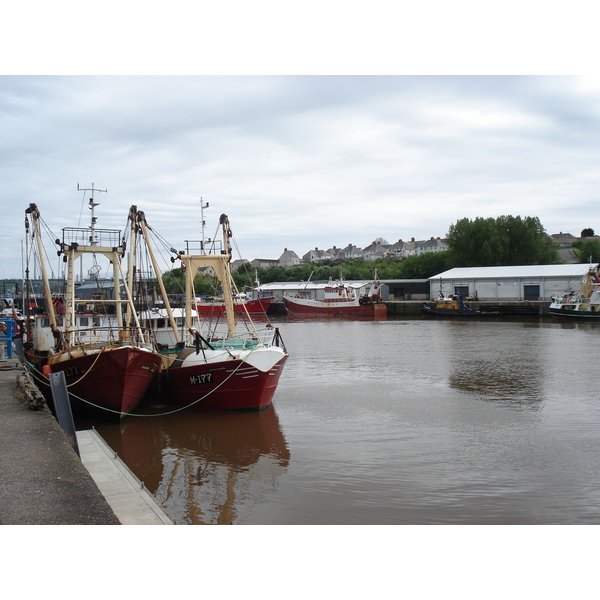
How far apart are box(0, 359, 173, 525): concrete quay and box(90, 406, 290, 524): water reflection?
106cm

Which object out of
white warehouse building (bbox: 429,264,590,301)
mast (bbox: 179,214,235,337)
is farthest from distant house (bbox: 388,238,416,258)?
mast (bbox: 179,214,235,337)

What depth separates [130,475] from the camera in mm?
8969

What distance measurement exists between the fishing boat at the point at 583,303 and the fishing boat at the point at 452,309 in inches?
245

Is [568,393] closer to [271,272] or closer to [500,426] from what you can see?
[500,426]

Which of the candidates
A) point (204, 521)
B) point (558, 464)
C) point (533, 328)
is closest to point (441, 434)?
point (558, 464)

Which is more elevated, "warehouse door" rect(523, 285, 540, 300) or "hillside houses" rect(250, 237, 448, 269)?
"hillside houses" rect(250, 237, 448, 269)

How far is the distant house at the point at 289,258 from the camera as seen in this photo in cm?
18220

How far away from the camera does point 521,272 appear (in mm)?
65062

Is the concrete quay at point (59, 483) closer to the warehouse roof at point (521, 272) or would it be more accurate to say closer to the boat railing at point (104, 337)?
the boat railing at point (104, 337)

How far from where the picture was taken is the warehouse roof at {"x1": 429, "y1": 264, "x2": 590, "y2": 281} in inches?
2425

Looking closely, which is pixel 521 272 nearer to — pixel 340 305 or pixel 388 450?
pixel 340 305

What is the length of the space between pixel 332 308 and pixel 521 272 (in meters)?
22.6

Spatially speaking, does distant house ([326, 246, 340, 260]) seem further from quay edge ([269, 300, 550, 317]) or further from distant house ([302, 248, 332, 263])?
quay edge ([269, 300, 550, 317])

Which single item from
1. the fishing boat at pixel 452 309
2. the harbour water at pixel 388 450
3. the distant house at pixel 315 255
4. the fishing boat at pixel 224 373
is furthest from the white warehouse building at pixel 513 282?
the distant house at pixel 315 255
